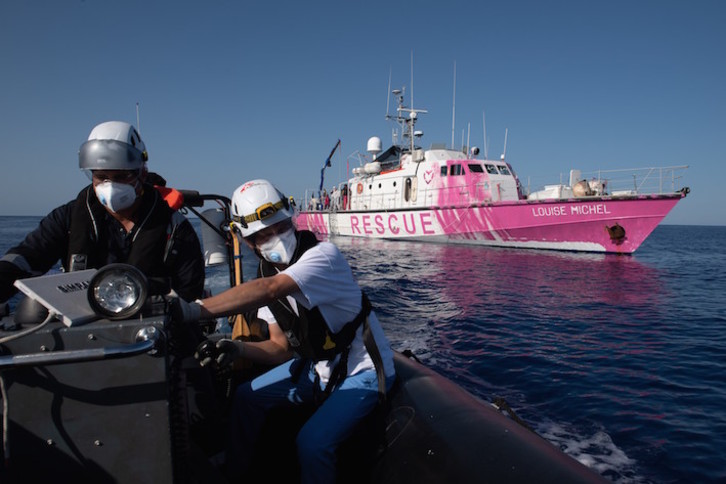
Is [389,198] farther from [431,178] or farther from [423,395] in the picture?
[423,395]

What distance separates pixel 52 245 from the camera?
2.42 m

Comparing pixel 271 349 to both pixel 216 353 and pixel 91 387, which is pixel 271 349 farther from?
pixel 91 387

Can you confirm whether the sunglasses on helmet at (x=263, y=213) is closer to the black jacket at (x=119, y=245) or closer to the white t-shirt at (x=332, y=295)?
the white t-shirt at (x=332, y=295)

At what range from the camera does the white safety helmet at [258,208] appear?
7.64 ft

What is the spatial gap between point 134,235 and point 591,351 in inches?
276

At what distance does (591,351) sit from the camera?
6887 mm

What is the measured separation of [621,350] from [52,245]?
7768 mm

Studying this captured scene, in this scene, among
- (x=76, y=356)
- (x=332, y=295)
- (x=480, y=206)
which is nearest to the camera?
(x=76, y=356)

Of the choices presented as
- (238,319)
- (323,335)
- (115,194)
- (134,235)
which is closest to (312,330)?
(323,335)

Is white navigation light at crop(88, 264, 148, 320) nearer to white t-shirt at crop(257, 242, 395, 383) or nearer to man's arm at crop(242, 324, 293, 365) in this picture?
white t-shirt at crop(257, 242, 395, 383)

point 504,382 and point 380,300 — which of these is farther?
point 380,300

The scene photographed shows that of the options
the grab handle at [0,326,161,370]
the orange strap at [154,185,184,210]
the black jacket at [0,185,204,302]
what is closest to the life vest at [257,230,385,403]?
the black jacket at [0,185,204,302]

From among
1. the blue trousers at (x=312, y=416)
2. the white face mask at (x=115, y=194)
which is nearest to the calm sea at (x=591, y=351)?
the blue trousers at (x=312, y=416)

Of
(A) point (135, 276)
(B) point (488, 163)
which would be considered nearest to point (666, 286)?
(B) point (488, 163)
